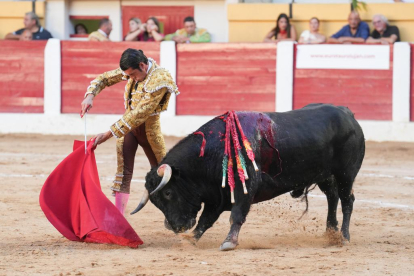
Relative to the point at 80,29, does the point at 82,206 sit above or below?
below

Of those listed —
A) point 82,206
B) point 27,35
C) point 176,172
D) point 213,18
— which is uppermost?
point 213,18

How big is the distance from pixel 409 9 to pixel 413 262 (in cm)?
706

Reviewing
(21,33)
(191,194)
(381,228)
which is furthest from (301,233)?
(21,33)

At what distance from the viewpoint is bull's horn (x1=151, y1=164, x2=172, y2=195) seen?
390cm

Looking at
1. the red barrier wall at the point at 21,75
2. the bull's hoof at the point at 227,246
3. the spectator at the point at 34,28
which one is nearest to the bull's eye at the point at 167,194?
the bull's hoof at the point at 227,246

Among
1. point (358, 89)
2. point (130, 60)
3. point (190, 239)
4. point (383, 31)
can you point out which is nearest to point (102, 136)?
point (130, 60)

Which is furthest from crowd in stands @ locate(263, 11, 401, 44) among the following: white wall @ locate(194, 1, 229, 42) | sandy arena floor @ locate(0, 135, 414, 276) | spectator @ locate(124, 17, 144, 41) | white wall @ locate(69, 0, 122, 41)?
sandy arena floor @ locate(0, 135, 414, 276)

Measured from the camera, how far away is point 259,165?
4066 mm

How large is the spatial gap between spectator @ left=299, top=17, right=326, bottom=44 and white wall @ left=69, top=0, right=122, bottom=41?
287 cm

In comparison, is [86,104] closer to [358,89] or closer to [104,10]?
[358,89]

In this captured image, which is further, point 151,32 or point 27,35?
point 27,35

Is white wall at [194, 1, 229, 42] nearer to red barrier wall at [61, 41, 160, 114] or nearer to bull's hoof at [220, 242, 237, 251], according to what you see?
red barrier wall at [61, 41, 160, 114]

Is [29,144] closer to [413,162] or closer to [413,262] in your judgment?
[413,162]

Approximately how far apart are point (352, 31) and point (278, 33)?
0.94 meters
